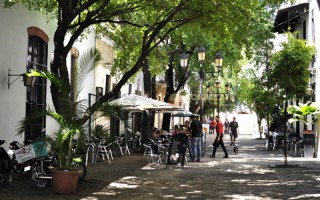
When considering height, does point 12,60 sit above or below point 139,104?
above

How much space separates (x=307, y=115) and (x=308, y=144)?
1216 mm

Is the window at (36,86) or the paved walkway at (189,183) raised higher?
the window at (36,86)

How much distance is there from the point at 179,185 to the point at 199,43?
56.3 ft

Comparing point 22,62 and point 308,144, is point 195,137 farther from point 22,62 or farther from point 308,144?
point 22,62

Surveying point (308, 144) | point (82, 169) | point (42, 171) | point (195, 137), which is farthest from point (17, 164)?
point (308, 144)

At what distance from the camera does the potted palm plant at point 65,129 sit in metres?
11.0

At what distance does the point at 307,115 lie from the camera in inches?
883

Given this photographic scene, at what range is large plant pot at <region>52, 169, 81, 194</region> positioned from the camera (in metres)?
11.0

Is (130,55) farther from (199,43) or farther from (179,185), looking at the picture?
(179,185)

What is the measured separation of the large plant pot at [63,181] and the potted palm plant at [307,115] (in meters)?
11.1

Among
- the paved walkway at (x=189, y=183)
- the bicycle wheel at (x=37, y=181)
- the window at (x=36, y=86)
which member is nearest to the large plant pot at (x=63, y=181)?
the paved walkway at (x=189, y=183)

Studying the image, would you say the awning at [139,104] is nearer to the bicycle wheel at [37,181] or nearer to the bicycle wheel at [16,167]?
the bicycle wheel at [16,167]

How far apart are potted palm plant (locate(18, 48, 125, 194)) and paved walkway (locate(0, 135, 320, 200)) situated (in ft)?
1.10

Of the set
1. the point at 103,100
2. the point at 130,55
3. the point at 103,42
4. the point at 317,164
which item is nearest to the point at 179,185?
the point at 103,100
